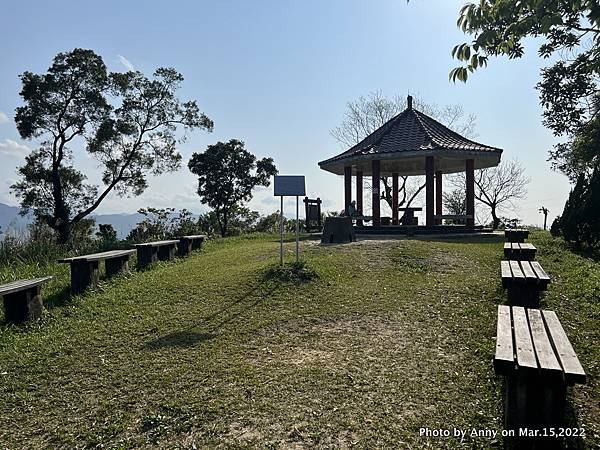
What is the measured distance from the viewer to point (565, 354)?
2201 millimetres

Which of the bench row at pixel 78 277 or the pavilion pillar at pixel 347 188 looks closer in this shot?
the bench row at pixel 78 277

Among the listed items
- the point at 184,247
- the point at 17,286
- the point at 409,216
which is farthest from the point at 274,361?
the point at 409,216

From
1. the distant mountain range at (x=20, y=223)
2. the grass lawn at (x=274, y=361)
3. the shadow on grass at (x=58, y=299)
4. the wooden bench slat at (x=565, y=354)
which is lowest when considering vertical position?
the grass lawn at (x=274, y=361)

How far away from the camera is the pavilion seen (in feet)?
42.1

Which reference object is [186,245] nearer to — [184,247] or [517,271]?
[184,247]

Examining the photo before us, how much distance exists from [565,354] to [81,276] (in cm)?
592

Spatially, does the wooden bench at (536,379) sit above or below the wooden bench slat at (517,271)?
below

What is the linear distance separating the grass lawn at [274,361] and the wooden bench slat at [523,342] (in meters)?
0.43

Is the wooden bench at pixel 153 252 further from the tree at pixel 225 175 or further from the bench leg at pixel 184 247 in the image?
the tree at pixel 225 175

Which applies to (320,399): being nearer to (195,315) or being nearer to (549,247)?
(195,315)

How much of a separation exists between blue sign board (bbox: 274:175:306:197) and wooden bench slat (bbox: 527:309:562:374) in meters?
4.48

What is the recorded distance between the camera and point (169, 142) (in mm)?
16422

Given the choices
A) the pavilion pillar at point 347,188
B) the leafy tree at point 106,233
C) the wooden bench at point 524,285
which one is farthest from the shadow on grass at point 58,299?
the pavilion pillar at point 347,188

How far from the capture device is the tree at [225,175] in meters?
18.0
